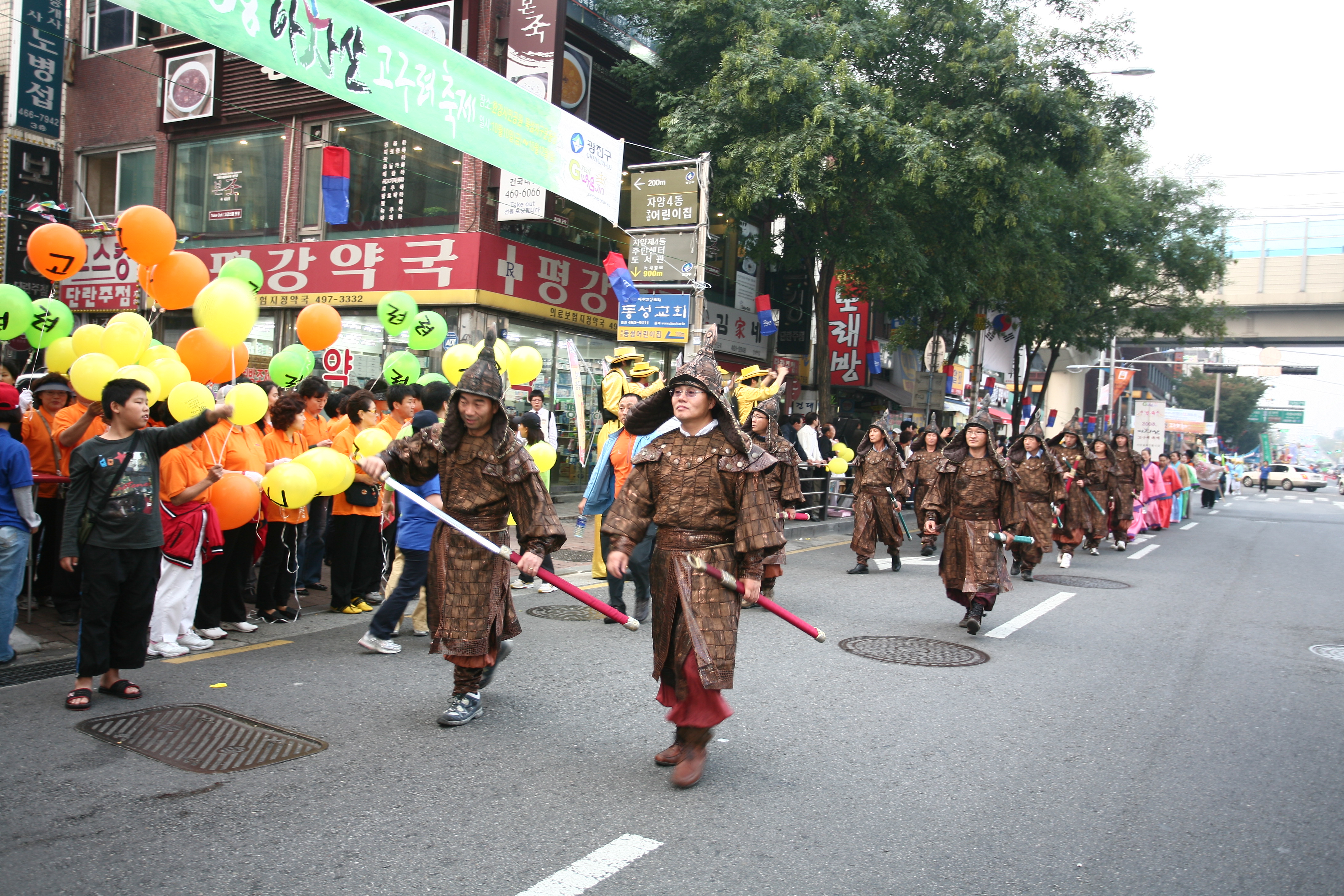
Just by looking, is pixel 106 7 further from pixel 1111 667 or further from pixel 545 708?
pixel 1111 667

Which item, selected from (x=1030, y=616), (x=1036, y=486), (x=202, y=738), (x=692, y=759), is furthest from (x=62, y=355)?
(x=1036, y=486)

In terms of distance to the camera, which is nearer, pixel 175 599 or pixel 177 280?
pixel 175 599

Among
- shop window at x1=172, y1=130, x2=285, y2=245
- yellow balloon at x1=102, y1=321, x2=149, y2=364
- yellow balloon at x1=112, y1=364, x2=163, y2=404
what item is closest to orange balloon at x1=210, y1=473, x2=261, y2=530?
yellow balloon at x1=112, y1=364, x2=163, y2=404

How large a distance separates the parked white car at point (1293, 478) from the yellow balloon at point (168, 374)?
6430 centimetres

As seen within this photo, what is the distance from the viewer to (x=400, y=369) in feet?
26.7

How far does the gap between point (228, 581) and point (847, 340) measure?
798 inches

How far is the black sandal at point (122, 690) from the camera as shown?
4957 millimetres

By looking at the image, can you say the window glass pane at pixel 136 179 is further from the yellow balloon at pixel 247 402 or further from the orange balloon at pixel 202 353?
the yellow balloon at pixel 247 402

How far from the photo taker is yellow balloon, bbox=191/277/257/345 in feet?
19.1

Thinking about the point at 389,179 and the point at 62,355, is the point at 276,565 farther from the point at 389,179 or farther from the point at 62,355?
the point at 389,179

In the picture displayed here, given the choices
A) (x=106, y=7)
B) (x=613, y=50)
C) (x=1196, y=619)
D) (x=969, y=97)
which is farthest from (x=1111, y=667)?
(x=106, y=7)

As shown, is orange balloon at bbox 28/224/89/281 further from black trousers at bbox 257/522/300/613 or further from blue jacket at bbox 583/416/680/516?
blue jacket at bbox 583/416/680/516

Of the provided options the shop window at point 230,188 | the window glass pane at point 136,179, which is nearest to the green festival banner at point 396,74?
the shop window at point 230,188

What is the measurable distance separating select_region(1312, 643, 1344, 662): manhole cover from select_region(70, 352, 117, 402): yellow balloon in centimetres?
901
